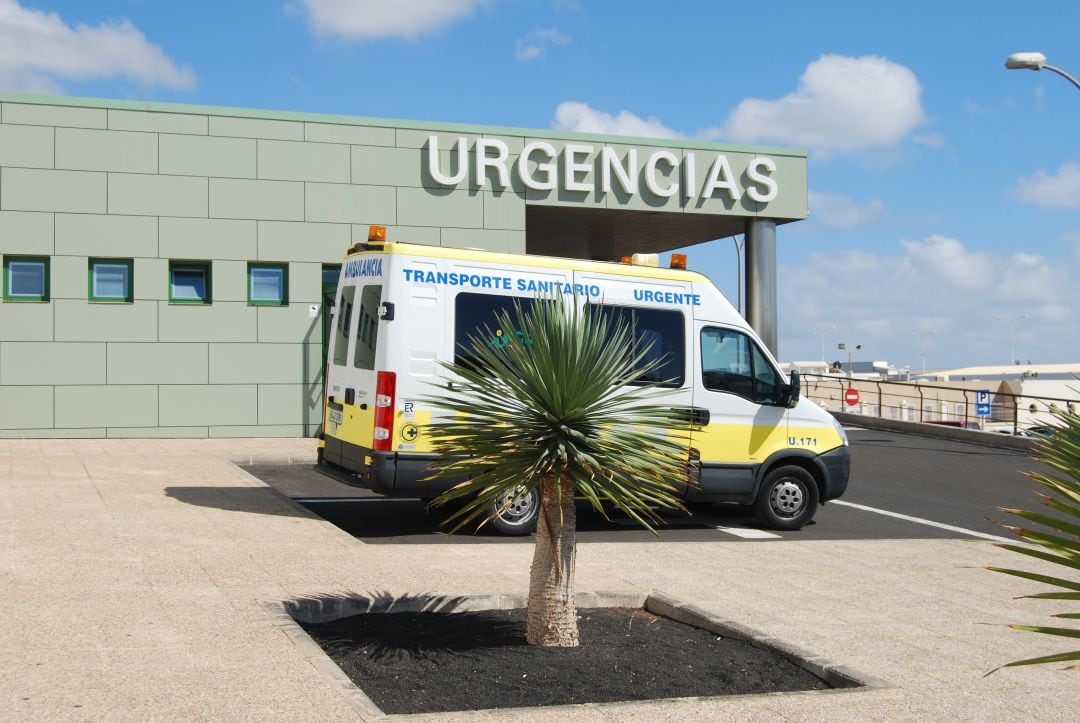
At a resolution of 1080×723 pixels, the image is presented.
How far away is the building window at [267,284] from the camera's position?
2081 centimetres

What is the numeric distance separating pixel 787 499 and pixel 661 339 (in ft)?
7.64

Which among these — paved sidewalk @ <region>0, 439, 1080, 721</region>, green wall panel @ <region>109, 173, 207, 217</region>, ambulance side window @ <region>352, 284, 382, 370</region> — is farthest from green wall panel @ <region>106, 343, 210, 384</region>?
ambulance side window @ <region>352, 284, 382, 370</region>

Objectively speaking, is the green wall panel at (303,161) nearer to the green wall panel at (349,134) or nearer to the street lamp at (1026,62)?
the green wall panel at (349,134)

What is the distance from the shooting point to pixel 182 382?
66.4 feet

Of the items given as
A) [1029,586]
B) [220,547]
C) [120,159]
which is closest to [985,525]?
[1029,586]

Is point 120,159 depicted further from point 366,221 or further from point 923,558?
point 923,558

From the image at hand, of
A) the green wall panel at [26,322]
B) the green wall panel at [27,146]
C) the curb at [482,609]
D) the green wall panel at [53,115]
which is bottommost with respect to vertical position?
the curb at [482,609]

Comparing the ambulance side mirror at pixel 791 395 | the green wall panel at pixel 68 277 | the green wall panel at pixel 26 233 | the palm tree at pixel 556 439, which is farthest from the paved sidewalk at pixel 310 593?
the green wall panel at pixel 26 233

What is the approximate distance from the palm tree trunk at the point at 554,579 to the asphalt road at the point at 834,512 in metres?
3.80

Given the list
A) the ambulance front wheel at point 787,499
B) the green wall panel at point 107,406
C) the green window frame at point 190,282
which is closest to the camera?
the ambulance front wheel at point 787,499

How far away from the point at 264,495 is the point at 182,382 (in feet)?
27.7

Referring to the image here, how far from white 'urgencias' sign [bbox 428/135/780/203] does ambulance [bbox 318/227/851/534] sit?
34.4ft

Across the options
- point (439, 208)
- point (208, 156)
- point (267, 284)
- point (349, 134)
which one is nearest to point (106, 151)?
point (208, 156)

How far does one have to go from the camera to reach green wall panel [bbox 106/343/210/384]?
65.2ft
